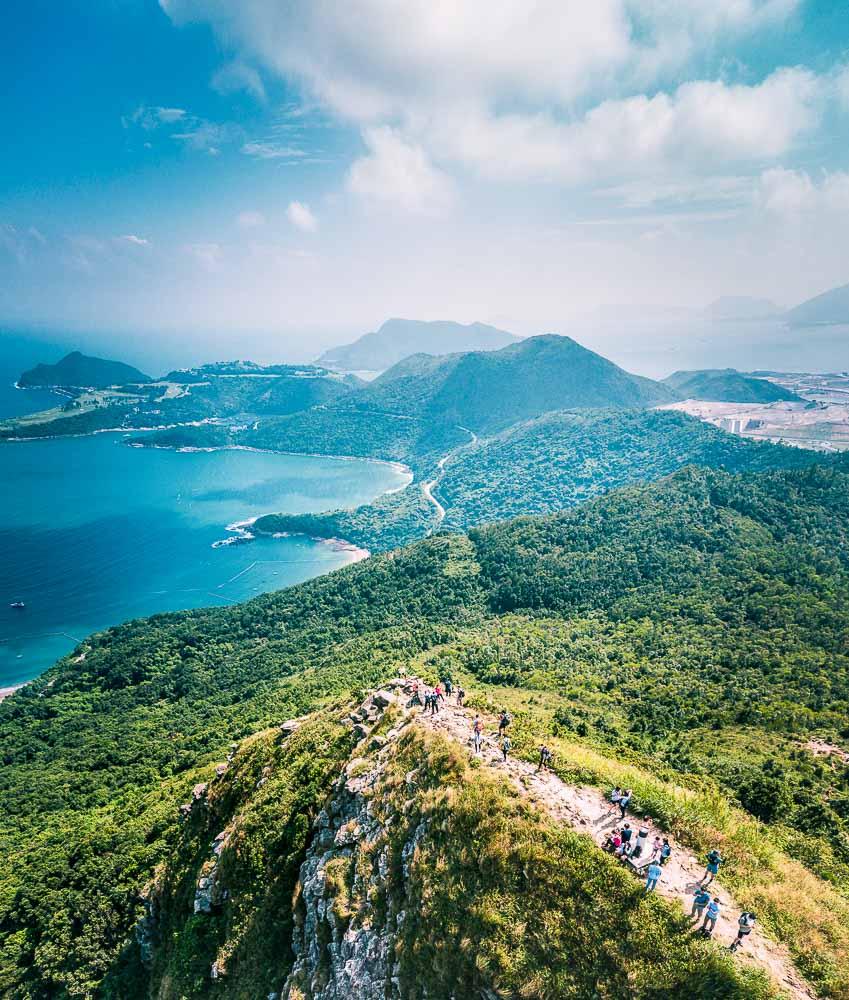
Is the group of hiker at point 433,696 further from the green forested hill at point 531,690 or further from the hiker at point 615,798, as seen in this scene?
the hiker at point 615,798

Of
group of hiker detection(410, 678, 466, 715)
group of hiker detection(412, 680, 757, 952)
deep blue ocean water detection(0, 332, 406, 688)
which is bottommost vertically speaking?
deep blue ocean water detection(0, 332, 406, 688)

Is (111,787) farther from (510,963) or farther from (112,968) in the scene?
(510,963)

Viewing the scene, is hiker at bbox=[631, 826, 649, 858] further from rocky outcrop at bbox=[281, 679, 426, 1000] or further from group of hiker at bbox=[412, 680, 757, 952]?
rocky outcrop at bbox=[281, 679, 426, 1000]

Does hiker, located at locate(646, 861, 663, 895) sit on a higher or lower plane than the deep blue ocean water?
higher

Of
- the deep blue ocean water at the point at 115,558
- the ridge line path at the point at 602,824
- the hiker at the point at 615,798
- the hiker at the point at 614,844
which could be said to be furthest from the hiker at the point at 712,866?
the deep blue ocean water at the point at 115,558

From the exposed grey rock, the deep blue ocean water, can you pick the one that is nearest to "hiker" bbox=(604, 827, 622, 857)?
the exposed grey rock

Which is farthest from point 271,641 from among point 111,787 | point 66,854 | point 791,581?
point 791,581

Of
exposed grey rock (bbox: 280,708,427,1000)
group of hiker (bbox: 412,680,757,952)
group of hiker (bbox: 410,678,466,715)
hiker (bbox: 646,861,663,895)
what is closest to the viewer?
group of hiker (bbox: 412,680,757,952)
